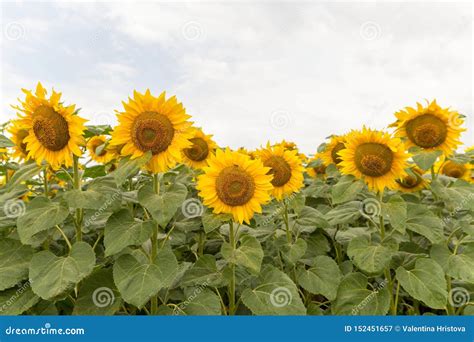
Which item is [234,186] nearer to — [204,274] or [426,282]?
[204,274]

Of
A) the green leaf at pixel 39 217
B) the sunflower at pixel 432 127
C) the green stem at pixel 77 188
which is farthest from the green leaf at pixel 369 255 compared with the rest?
the green leaf at pixel 39 217

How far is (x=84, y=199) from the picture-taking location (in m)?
3.24

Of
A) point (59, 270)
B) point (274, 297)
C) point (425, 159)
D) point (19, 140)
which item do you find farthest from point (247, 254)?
point (19, 140)

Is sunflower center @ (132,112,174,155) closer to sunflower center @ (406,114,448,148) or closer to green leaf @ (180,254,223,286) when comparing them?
green leaf @ (180,254,223,286)

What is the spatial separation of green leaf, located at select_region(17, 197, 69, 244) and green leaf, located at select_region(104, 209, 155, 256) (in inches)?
13.0

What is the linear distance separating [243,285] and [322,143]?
2559 millimetres

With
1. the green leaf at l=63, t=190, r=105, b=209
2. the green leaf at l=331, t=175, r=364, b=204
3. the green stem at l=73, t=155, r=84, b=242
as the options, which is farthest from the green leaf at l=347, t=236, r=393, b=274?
the green stem at l=73, t=155, r=84, b=242

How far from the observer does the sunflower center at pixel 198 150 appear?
4.73m

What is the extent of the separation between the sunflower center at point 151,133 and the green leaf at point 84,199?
0.46 metres

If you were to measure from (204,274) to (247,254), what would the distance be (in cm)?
43

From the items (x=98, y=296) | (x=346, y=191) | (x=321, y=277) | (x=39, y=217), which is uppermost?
(x=346, y=191)

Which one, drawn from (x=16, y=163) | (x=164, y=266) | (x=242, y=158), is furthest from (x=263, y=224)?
(x=16, y=163)

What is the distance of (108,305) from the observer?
3.42 metres

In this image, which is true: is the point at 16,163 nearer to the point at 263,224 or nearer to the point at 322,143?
the point at 263,224
